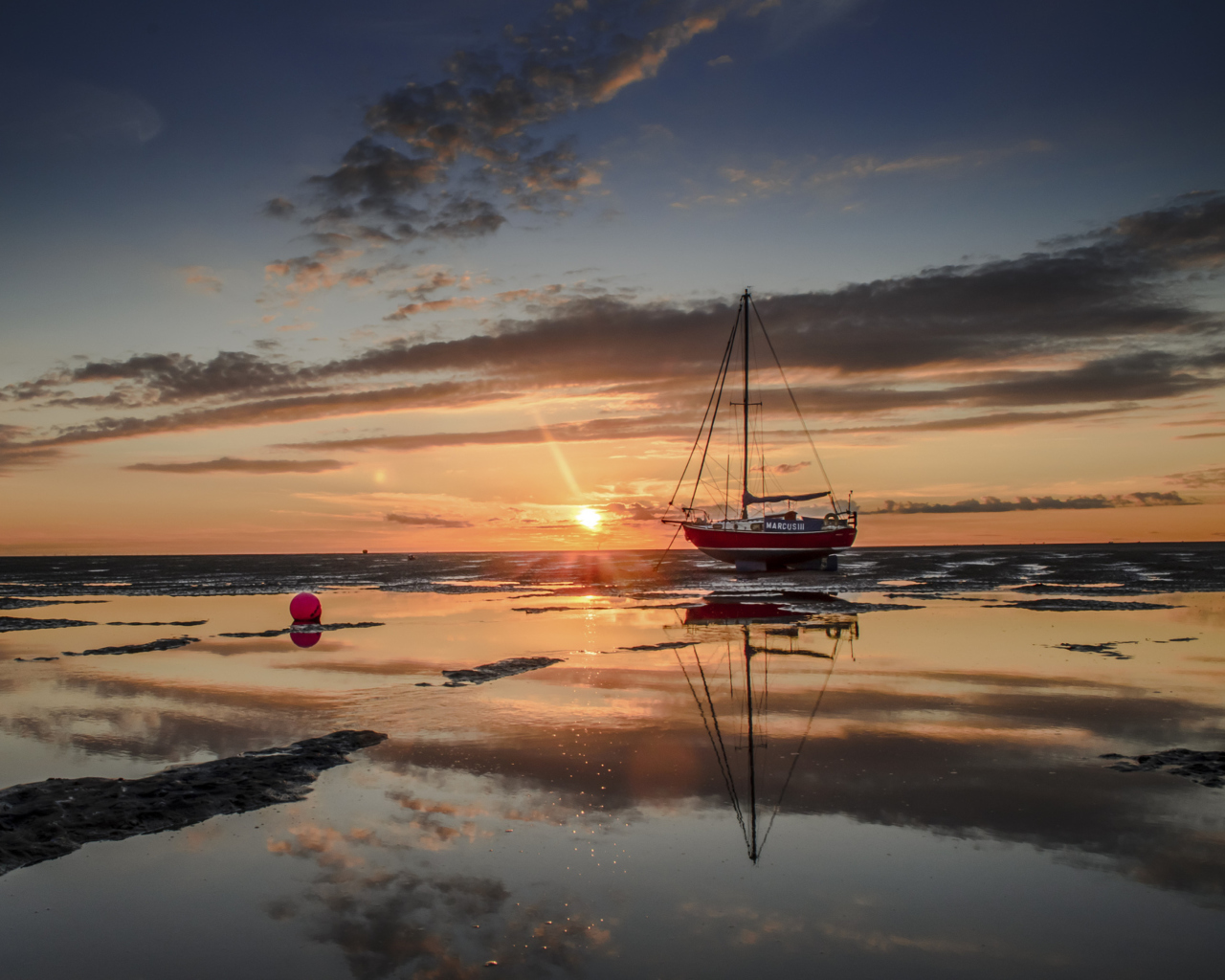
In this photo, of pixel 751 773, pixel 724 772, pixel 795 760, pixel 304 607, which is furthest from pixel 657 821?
pixel 304 607

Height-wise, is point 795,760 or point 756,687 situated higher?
point 795,760

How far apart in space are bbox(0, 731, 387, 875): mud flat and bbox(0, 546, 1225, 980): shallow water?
0.94ft

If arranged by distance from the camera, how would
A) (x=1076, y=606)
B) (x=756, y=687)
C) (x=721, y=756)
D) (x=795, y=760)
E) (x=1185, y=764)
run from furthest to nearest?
1. (x=1076, y=606)
2. (x=756, y=687)
3. (x=721, y=756)
4. (x=795, y=760)
5. (x=1185, y=764)

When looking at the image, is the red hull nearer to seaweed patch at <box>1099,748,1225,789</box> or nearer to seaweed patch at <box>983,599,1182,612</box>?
seaweed patch at <box>983,599,1182,612</box>

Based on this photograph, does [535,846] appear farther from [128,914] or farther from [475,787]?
[128,914]

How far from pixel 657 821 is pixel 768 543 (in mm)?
49789

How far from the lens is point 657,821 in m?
7.77

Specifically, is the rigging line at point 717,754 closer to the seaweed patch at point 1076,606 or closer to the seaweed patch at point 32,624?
the seaweed patch at point 1076,606

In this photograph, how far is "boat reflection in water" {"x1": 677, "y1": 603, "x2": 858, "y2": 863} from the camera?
340 inches

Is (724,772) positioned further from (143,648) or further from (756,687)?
(143,648)

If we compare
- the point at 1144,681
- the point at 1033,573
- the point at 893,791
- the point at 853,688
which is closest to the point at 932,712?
the point at 853,688

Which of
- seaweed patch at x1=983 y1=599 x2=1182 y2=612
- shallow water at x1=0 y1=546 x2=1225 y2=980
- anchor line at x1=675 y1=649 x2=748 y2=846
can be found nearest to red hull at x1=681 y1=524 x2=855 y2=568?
seaweed patch at x1=983 y1=599 x2=1182 y2=612

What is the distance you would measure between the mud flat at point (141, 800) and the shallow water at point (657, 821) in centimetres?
29

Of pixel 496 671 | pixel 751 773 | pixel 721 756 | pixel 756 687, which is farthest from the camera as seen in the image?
pixel 496 671
